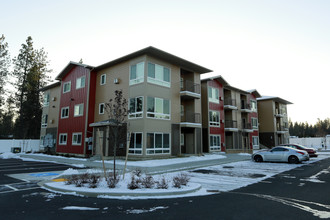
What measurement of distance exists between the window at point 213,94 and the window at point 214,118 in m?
1.65

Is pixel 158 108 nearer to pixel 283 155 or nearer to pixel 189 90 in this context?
pixel 189 90

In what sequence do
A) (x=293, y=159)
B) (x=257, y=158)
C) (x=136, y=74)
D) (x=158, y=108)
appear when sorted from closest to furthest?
(x=293, y=159), (x=257, y=158), (x=158, y=108), (x=136, y=74)

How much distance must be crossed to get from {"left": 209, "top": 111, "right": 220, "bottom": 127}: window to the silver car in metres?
9.82

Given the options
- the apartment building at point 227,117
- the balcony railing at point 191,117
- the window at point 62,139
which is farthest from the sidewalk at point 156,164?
the apartment building at point 227,117

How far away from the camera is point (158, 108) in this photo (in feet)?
67.3

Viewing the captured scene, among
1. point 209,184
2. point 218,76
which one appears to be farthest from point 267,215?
point 218,76

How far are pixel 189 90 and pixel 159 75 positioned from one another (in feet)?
14.4

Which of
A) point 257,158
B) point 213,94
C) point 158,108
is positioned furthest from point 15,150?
point 257,158

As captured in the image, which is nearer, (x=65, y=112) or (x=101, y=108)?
(x=101, y=108)

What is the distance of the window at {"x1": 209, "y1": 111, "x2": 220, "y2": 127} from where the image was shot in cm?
2822

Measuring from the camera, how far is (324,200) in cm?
665

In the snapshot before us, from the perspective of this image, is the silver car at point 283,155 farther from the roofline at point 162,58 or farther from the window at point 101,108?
the window at point 101,108

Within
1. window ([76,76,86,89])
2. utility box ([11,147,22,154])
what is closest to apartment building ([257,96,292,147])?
window ([76,76,86,89])

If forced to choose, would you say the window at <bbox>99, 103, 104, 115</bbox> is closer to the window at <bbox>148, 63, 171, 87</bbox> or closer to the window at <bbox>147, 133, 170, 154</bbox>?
the window at <bbox>148, 63, 171, 87</bbox>
